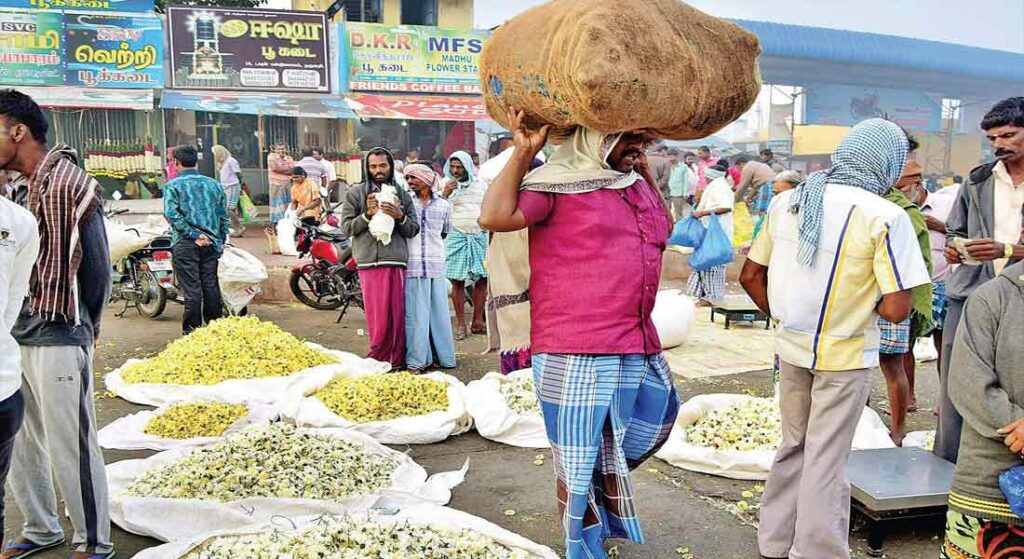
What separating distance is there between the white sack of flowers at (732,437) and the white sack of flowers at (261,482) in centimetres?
141

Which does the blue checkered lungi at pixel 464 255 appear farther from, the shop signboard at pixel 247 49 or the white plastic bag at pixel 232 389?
the shop signboard at pixel 247 49

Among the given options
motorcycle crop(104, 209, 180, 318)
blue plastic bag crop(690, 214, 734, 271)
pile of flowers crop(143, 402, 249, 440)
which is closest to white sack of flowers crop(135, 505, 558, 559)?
pile of flowers crop(143, 402, 249, 440)

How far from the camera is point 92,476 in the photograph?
11.5 feet

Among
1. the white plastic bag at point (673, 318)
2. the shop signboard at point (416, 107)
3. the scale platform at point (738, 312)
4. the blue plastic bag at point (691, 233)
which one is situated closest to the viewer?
the white plastic bag at point (673, 318)

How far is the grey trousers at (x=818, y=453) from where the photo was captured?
333 cm

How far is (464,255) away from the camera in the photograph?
28.6 ft

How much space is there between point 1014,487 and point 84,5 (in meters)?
19.0

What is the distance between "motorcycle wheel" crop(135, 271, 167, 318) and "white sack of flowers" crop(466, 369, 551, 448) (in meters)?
5.12

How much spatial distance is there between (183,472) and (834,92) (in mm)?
37698

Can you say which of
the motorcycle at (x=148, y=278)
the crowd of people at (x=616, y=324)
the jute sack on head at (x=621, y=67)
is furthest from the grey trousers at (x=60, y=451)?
the motorcycle at (x=148, y=278)

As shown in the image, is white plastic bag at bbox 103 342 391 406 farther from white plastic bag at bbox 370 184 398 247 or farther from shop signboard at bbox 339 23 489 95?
shop signboard at bbox 339 23 489 95

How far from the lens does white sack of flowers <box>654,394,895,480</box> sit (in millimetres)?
4684

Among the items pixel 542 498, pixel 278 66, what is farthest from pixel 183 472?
pixel 278 66

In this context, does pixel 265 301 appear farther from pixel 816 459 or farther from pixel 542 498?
pixel 816 459
